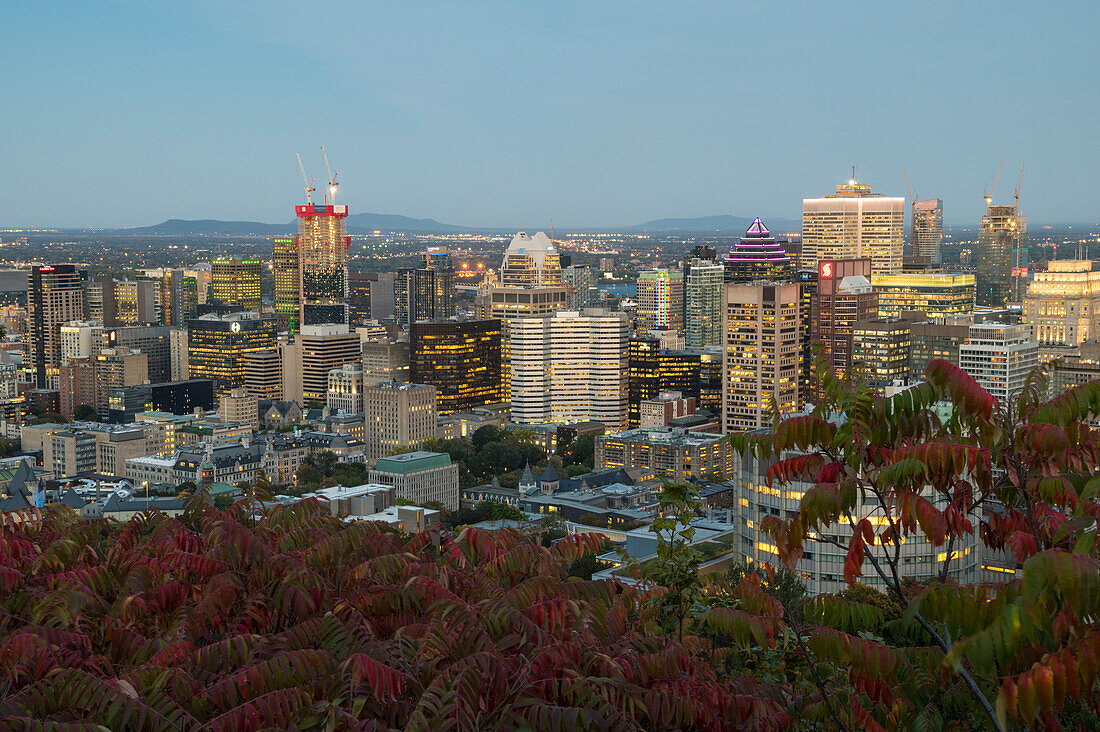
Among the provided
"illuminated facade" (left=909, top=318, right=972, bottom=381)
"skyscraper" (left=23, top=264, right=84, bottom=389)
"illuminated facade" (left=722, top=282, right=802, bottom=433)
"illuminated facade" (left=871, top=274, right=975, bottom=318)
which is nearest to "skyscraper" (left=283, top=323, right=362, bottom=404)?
"skyscraper" (left=23, top=264, right=84, bottom=389)

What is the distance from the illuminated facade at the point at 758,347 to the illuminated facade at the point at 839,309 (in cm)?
1273

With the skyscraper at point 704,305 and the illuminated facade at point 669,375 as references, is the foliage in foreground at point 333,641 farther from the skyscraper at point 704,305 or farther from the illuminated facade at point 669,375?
the skyscraper at point 704,305

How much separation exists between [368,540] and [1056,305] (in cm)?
11399

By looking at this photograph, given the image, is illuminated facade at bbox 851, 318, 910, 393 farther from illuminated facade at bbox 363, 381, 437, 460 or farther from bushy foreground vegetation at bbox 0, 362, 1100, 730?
bushy foreground vegetation at bbox 0, 362, 1100, 730

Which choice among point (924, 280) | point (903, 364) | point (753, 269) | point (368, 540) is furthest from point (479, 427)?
A: point (368, 540)

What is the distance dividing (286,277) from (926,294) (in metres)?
90.0

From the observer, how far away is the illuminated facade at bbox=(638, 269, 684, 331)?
520ft

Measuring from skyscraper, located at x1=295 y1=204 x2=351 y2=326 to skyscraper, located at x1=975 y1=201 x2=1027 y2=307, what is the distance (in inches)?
3270

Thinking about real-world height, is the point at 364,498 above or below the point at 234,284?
below

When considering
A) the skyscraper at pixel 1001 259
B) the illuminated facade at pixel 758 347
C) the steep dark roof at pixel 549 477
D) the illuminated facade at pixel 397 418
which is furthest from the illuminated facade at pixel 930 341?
the skyscraper at pixel 1001 259

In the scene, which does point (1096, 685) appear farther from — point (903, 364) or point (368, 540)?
point (903, 364)

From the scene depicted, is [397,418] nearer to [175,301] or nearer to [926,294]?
[926,294]

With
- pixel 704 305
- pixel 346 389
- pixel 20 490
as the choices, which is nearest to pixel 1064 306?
pixel 704 305

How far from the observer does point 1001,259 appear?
174 m
